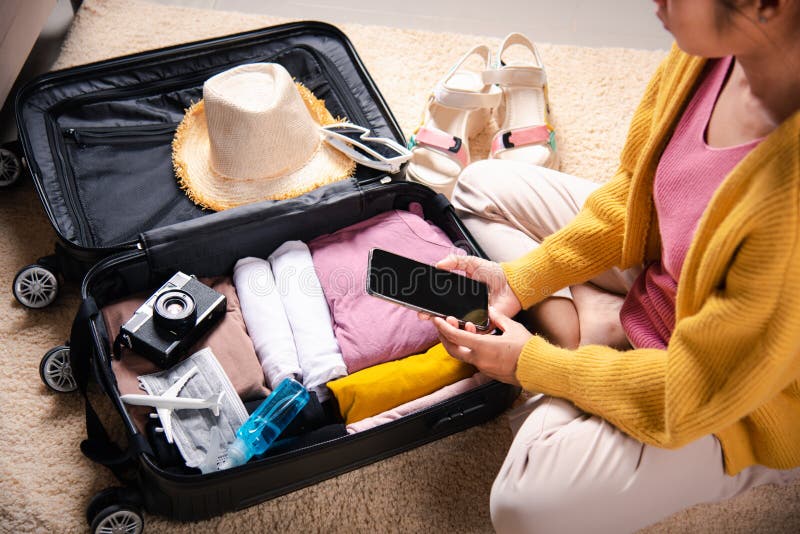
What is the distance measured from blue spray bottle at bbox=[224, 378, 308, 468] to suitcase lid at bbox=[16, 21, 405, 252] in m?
0.32

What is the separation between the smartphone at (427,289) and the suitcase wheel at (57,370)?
1.72 ft

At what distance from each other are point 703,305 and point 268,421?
602 mm

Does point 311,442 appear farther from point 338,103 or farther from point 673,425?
point 338,103

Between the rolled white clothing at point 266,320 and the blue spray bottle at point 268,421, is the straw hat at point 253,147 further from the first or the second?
the blue spray bottle at point 268,421

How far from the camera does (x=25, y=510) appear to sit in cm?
107

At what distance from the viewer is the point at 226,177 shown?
1.29 metres

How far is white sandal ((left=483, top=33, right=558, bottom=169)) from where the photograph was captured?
1.46 m

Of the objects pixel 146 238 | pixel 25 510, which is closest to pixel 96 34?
pixel 146 238

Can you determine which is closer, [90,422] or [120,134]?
[90,422]

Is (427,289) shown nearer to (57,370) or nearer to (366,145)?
(366,145)

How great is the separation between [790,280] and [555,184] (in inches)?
22.2

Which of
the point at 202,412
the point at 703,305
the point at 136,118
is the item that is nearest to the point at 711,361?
the point at 703,305

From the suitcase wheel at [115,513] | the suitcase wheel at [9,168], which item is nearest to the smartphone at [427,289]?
the suitcase wheel at [115,513]

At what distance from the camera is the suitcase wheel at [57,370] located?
1.16 metres
